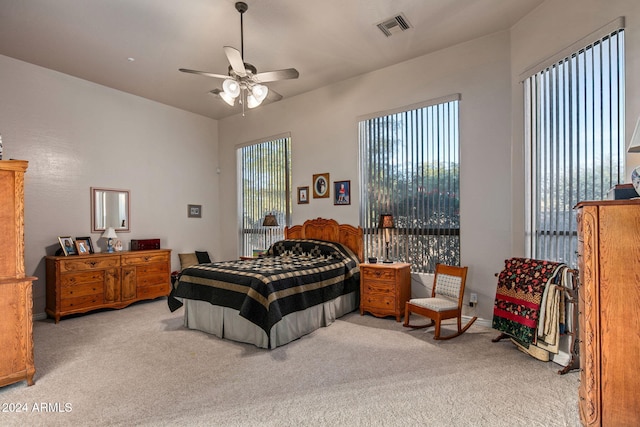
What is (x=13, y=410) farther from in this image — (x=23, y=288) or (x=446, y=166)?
(x=446, y=166)

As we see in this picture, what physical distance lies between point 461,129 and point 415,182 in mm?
875

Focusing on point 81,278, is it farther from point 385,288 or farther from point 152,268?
point 385,288

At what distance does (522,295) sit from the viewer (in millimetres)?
3100

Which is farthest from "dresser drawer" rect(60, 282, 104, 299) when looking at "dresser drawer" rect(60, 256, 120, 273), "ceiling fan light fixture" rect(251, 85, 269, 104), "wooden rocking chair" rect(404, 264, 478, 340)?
"wooden rocking chair" rect(404, 264, 478, 340)

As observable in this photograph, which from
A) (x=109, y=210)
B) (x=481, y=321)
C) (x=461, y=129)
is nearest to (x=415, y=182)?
(x=461, y=129)

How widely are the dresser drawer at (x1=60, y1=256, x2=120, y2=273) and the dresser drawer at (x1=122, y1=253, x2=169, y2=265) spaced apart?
13 cm

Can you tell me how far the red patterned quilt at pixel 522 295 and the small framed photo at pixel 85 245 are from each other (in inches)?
214

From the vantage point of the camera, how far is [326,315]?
4.04 m

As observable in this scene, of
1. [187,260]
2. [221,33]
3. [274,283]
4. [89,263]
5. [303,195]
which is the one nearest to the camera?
[274,283]

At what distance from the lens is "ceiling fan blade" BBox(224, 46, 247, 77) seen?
290cm

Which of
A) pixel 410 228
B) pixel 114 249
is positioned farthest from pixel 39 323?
pixel 410 228

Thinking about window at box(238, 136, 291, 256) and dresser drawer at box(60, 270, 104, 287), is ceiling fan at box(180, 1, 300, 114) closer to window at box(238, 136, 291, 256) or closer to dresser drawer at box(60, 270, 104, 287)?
window at box(238, 136, 291, 256)

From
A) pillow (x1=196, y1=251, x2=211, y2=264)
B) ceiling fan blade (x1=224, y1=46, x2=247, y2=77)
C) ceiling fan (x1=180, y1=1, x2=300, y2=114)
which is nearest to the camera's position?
ceiling fan blade (x1=224, y1=46, x2=247, y2=77)

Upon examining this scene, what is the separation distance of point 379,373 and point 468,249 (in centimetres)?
211
